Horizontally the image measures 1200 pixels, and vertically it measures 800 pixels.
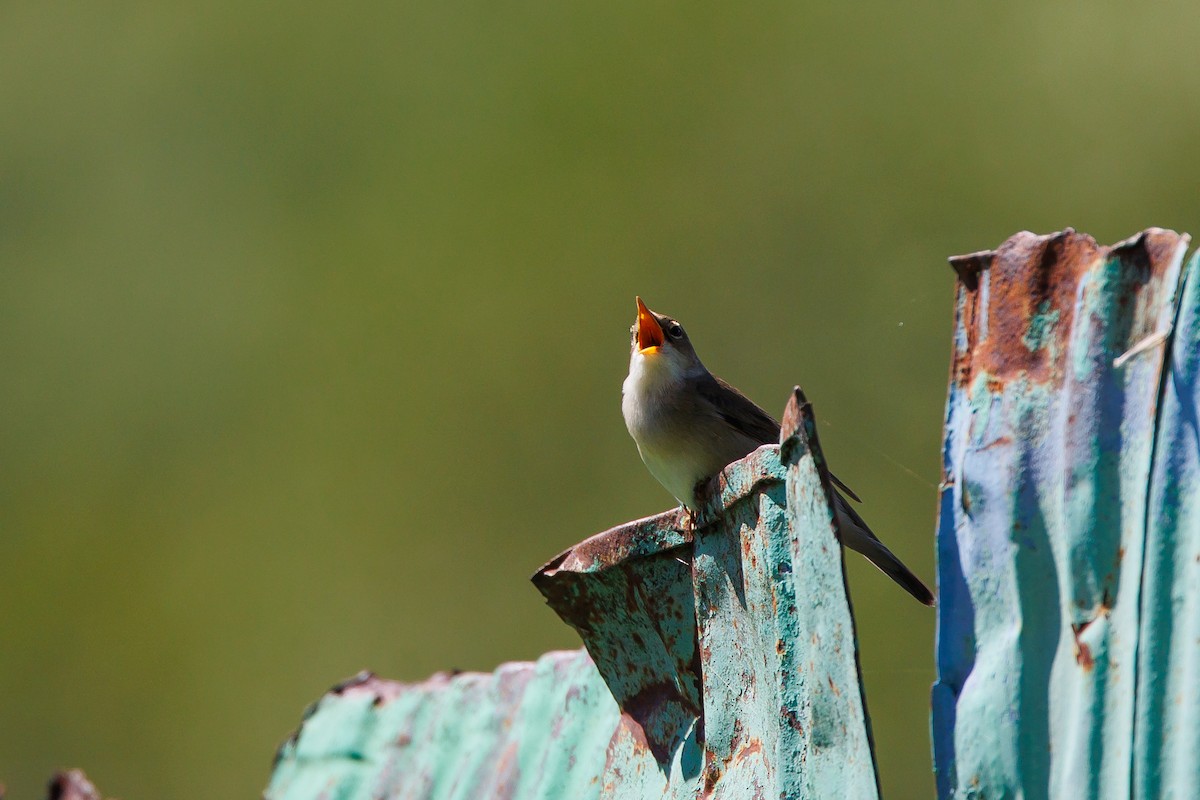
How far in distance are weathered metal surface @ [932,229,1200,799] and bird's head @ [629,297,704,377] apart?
3.53m

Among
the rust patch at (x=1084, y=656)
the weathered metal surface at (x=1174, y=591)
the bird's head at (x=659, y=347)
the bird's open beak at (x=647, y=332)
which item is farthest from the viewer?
the bird's open beak at (x=647, y=332)

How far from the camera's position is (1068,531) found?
2730mm

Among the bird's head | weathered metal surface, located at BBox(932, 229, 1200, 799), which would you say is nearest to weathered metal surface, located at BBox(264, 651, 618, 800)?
the bird's head

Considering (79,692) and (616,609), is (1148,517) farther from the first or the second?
(79,692)

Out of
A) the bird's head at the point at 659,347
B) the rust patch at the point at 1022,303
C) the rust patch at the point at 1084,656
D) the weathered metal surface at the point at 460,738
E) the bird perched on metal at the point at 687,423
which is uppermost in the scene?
the bird's head at the point at 659,347

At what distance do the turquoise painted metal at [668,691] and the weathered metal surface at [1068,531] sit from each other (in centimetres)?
23

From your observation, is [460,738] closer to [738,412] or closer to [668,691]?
[668,691]

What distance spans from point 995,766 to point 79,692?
23.2m

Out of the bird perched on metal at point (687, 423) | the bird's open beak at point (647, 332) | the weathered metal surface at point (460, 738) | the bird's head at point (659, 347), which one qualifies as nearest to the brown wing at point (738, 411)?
the bird perched on metal at point (687, 423)

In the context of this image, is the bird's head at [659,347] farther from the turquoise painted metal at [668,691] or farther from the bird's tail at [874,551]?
the turquoise painted metal at [668,691]

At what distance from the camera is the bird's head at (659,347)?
21.2 feet

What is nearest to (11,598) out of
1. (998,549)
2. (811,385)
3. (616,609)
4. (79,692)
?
(79,692)

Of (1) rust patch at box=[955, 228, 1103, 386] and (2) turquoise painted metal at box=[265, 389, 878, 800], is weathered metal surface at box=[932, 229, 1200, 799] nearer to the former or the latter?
(1) rust patch at box=[955, 228, 1103, 386]

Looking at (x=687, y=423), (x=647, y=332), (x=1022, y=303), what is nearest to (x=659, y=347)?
(x=647, y=332)
